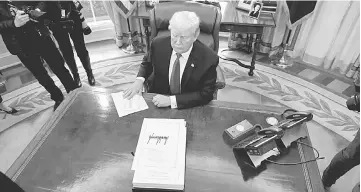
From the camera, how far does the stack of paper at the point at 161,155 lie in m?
1.17

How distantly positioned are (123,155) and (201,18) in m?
1.43

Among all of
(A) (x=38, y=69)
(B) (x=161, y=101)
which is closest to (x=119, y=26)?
(A) (x=38, y=69)

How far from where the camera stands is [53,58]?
2.48m

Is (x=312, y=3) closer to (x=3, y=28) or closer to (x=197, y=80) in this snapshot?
(x=197, y=80)

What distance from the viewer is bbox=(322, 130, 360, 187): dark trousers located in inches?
63.2

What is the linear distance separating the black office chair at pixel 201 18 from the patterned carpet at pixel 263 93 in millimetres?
1246

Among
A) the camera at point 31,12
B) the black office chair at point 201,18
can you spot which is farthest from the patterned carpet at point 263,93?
the black office chair at point 201,18

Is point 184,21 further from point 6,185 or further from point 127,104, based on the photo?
point 6,185

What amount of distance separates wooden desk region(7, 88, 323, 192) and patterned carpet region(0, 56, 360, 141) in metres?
1.52

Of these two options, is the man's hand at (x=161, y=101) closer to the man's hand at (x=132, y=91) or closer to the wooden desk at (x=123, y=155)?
the wooden desk at (x=123, y=155)

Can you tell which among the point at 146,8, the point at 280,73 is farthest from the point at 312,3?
the point at 146,8

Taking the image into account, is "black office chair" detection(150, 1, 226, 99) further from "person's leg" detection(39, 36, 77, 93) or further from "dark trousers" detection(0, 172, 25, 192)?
"dark trousers" detection(0, 172, 25, 192)

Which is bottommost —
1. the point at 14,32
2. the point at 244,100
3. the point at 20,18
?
the point at 244,100

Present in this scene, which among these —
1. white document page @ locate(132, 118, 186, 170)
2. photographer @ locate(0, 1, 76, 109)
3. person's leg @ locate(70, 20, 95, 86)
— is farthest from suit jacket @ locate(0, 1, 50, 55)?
white document page @ locate(132, 118, 186, 170)
